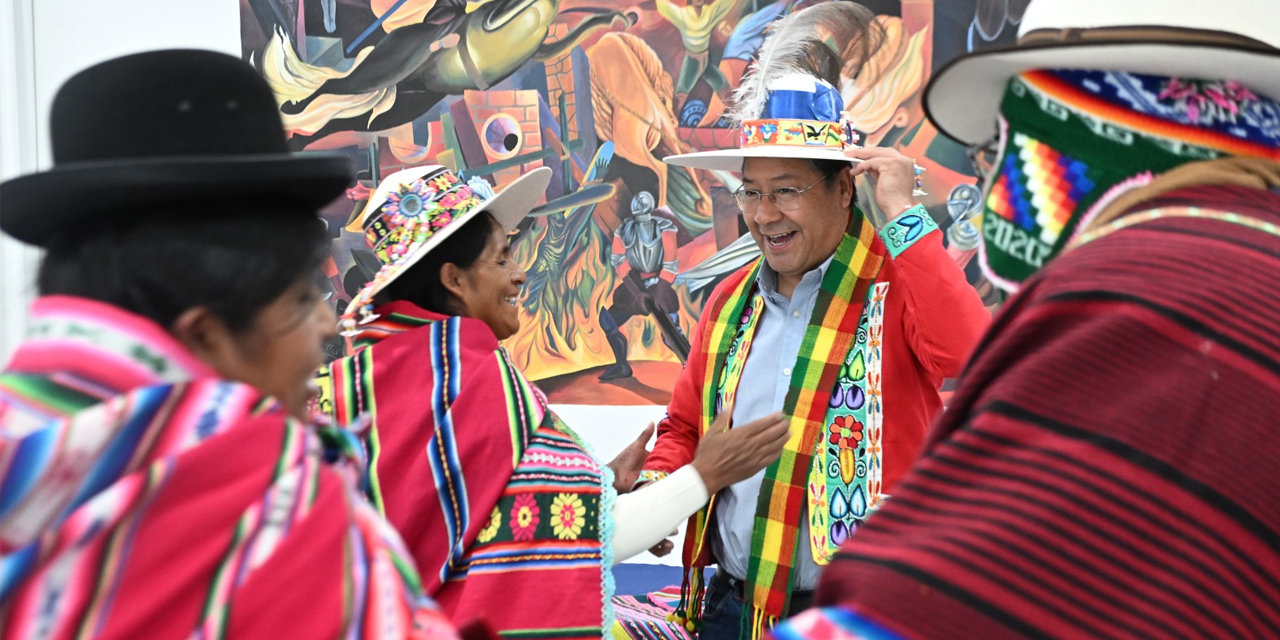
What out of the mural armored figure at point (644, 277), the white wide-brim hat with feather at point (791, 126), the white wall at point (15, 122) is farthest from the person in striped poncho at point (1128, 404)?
the white wall at point (15, 122)

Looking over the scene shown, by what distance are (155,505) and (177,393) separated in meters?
0.10

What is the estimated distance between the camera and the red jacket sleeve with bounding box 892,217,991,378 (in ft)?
7.34

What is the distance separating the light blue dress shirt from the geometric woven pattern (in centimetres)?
134

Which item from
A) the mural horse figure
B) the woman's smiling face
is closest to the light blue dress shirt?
the woman's smiling face

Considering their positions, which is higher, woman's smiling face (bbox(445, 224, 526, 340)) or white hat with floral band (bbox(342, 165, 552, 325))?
white hat with floral band (bbox(342, 165, 552, 325))

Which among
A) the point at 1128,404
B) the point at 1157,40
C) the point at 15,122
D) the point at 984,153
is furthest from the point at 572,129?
the point at 1128,404

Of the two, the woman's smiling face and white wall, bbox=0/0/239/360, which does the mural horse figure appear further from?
the woman's smiling face

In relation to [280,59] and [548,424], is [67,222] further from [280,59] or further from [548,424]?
[280,59]

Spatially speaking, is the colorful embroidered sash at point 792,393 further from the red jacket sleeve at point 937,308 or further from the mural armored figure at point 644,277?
the mural armored figure at point 644,277

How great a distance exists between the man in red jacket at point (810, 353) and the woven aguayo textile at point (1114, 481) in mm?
1365

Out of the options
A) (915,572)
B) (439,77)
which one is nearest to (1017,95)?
(915,572)

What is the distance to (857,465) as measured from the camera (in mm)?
2328

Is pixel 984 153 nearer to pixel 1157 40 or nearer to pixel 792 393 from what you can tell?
pixel 1157 40

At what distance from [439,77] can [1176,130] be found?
12.8ft
